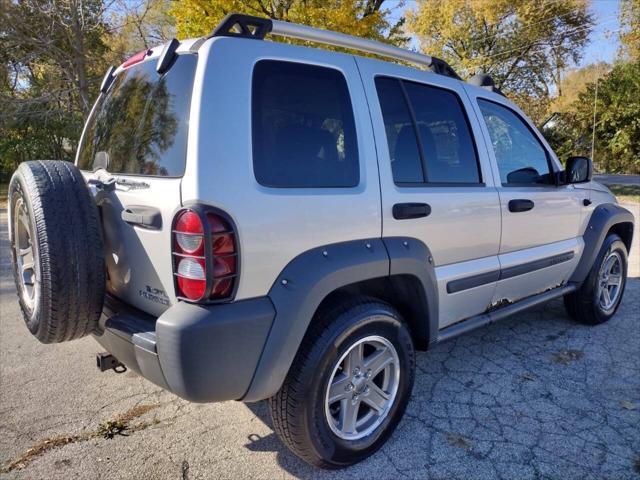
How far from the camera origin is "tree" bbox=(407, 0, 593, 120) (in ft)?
72.6

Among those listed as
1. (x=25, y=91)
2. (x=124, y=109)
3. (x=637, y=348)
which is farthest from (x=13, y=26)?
(x=637, y=348)

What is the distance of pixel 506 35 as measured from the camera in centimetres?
2416

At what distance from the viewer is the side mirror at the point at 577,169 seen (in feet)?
12.0

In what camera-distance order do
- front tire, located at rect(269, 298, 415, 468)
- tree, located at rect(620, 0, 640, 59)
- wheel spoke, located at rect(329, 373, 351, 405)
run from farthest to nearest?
tree, located at rect(620, 0, 640, 59) < wheel spoke, located at rect(329, 373, 351, 405) < front tire, located at rect(269, 298, 415, 468)

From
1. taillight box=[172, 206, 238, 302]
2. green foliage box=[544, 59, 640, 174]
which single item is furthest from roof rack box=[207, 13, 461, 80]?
green foliage box=[544, 59, 640, 174]

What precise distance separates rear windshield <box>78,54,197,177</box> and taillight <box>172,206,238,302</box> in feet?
0.79

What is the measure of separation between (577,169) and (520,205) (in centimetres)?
82

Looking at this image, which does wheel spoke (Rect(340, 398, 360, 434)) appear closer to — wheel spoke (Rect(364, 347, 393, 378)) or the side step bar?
wheel spoke (Rect(364, 347, 393, 378))

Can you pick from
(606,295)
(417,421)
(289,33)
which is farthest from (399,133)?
(606,295)

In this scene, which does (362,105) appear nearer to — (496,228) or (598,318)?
(496,228)

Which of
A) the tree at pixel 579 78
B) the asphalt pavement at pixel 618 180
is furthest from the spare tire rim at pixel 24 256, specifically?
the tree at pixel 579 78

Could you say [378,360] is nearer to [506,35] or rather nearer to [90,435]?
[90,435]

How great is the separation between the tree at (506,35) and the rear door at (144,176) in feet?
73.8

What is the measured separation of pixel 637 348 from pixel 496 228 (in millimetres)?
1860
